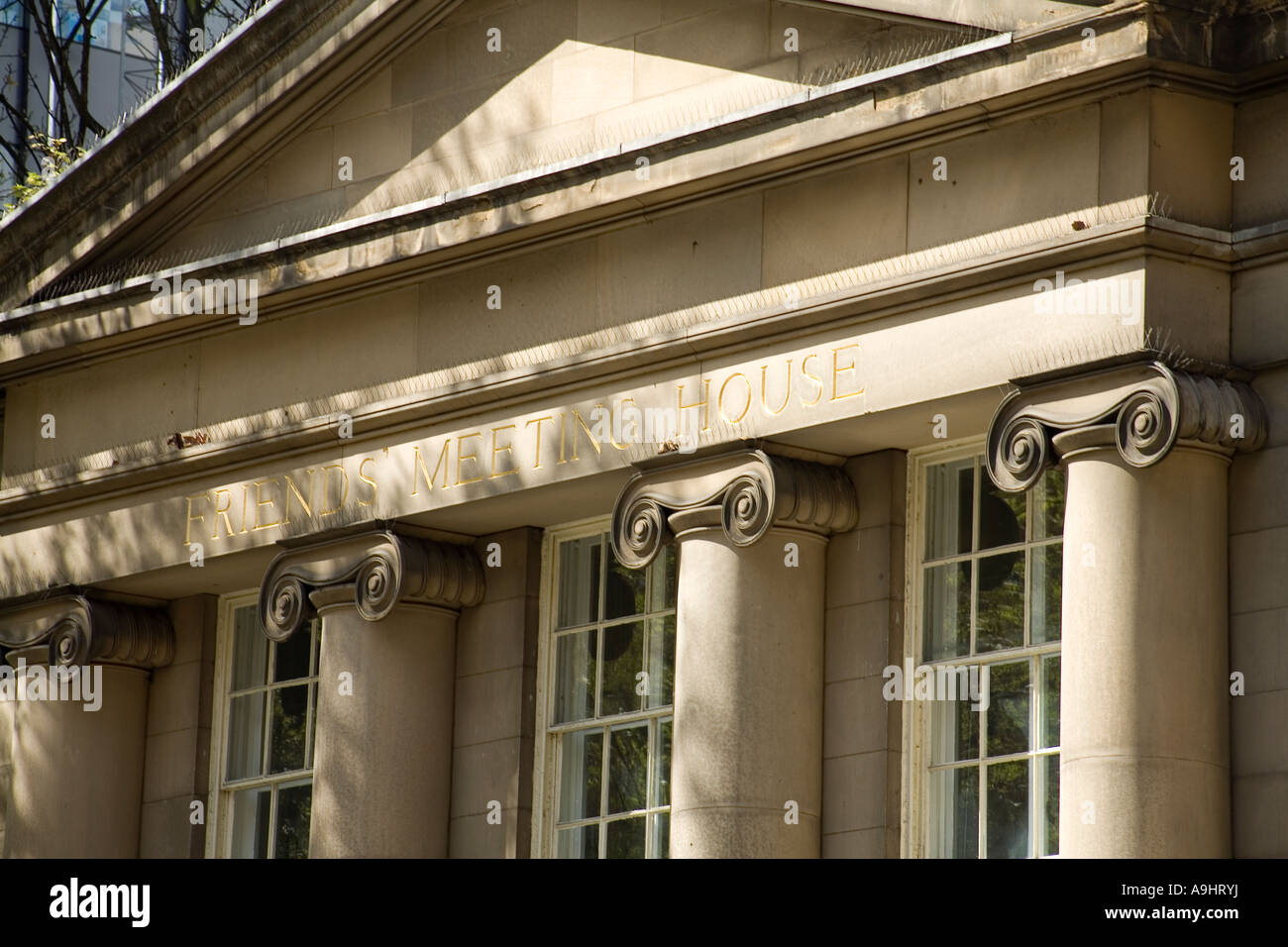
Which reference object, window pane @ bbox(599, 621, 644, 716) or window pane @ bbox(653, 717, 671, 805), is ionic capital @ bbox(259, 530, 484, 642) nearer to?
window pane @ bbox(599, 621, 644, 716)

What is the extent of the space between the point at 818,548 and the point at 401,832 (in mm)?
4106

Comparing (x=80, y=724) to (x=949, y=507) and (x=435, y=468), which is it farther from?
(x=949, y=507)

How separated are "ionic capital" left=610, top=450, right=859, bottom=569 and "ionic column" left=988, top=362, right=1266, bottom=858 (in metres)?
2.25

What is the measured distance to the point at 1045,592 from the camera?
17.3 metres

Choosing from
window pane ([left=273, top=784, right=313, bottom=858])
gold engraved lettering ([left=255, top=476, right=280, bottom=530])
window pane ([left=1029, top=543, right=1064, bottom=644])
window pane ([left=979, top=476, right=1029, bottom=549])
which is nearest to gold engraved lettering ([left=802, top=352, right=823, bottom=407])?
window pane ([left=979, top=476, right=1029, bottom=549])

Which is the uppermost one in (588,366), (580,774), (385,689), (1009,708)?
(588,366)

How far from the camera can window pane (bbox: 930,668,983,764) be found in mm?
17578

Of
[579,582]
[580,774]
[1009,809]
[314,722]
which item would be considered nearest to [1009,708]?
[1009,809]

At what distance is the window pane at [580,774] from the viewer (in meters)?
19.8

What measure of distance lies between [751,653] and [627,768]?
2.12 m

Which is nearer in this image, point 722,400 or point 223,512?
point 722,400

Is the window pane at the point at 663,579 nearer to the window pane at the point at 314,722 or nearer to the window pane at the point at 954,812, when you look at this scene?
the window pane at the point at 954,812
